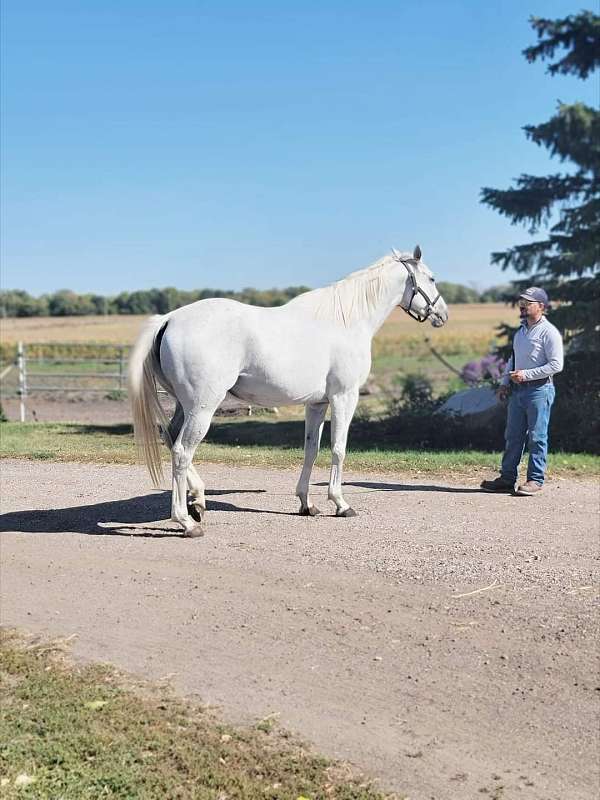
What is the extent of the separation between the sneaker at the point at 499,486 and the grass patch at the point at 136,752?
5.67 metres

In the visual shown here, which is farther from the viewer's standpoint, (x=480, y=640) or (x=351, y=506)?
(x=351, y=506)

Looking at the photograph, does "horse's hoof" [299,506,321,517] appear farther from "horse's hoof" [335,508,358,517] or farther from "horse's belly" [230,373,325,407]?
"horse's belly" [230,373,325,407]

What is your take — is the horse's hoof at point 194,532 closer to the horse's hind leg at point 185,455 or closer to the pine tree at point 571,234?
the horse's hind leg at point 185,455

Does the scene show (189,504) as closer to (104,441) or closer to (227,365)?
(227,365)

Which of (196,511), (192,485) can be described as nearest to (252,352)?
(192,485)

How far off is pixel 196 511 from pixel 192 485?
27 centimetres

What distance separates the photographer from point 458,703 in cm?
556

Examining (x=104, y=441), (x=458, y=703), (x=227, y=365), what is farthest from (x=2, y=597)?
(x=104, y=441)

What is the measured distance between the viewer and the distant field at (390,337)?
4809cm

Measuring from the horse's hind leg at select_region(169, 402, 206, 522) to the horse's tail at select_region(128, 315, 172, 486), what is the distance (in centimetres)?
12

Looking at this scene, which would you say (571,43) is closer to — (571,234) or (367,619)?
(571,234)

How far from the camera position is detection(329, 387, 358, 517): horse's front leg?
855cm

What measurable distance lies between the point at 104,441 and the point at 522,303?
749cm

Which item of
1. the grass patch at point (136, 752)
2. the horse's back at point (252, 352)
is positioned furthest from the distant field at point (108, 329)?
the grass patch at point (136, 752)
